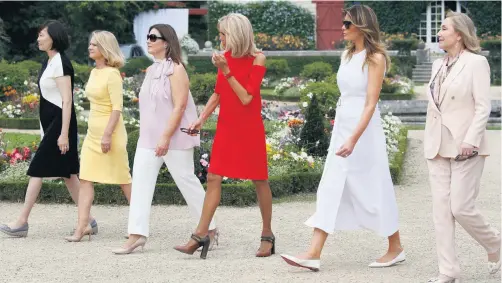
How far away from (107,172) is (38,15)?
2832cm

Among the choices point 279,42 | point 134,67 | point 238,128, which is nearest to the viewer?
point 238,128

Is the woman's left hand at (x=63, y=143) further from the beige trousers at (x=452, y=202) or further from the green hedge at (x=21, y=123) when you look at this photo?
the green hedge at (x=21, y=123)

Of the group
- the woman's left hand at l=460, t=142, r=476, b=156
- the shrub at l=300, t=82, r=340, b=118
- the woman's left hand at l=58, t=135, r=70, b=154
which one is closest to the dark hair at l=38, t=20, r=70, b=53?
the woman's left hand at l=58, t=135, r=70, b=154

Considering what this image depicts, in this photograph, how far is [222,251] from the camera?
23.5 feet

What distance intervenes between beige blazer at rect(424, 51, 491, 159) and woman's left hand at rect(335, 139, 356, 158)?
460 millimetres

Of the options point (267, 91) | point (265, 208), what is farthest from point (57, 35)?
point (267, 91)

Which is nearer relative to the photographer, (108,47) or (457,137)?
(457,137)

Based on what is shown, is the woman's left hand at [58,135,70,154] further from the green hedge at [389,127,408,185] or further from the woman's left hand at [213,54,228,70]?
the green hedge at [389,127,408,185]

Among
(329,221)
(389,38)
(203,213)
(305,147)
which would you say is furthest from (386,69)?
(389,38)

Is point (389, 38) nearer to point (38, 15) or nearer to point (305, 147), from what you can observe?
point (38, 15)

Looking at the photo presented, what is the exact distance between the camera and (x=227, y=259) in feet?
22.5

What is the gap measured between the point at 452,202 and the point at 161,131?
6.67 ft

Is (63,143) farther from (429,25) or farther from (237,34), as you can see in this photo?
(429,25)

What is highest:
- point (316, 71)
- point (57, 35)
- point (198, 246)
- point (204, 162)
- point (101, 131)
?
point (57, 35)
